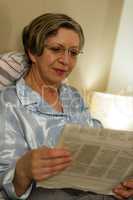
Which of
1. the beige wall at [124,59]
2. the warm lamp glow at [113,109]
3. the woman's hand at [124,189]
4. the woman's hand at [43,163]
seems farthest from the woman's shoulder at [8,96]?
the beige wall at [124,59]

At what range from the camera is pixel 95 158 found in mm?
1018

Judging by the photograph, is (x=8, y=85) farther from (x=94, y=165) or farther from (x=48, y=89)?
(x=94, y=165)

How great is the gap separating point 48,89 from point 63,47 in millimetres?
167

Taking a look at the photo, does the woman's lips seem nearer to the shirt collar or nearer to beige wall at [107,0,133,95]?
the shirt collar

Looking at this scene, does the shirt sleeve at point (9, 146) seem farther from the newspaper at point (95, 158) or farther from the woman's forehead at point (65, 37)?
the woman's forehead at point (65, 37)

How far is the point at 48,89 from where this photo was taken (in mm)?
1306

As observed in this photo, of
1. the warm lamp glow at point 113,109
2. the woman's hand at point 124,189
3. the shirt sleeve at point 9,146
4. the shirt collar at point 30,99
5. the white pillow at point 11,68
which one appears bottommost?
the warm lamp glow at point 113,109

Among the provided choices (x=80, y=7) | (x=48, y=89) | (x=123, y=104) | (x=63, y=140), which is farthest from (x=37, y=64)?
(x=123, y=104)

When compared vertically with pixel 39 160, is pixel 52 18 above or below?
above

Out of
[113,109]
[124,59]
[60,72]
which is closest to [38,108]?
[60,72]

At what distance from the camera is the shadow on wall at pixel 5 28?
1.35 metres

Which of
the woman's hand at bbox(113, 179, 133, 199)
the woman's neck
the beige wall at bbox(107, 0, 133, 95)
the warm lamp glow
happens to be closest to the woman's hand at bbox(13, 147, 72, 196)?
the woman's hand at bbox(113, 179, 133, 199)

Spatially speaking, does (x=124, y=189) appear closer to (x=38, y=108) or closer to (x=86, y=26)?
(x=38, y=108)

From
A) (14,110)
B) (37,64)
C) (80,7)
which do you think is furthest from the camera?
(80,7)
